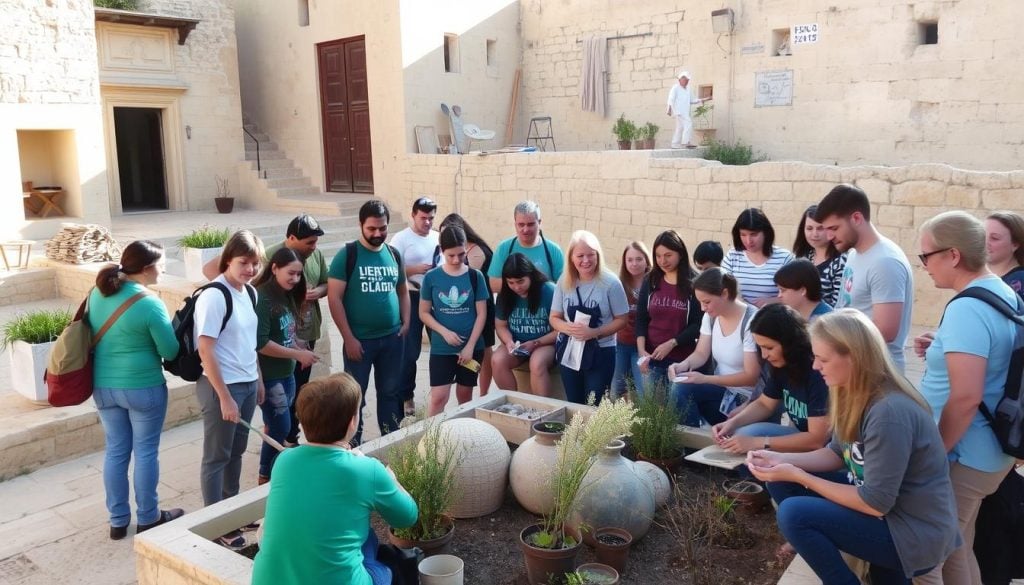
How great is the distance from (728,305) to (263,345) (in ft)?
8.53

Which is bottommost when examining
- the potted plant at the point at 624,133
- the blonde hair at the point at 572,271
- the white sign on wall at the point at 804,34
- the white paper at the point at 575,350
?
the white paper at the point at 575,350

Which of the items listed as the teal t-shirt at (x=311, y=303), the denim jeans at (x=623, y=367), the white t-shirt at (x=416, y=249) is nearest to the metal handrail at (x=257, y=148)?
the white t-shirt at (x=416, y=249)

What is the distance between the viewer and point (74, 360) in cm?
409

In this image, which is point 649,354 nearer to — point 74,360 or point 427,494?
point 427,494

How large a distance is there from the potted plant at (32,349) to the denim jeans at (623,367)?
409 cm

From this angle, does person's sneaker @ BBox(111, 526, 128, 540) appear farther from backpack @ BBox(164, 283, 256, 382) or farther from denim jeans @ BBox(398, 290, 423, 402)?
denim jeans @ BBox(398, 290, 423, 402)

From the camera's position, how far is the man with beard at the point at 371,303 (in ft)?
16.6

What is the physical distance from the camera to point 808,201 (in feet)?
30.9

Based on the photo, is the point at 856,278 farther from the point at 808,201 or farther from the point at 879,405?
the point at 808,201

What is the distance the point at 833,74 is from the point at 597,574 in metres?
12.4

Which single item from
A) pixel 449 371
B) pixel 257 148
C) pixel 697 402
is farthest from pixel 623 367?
pixel 257 148

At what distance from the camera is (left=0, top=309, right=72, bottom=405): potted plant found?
19.5ft

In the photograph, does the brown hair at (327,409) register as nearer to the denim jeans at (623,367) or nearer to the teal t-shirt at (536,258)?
the denim jeans at (623,367)

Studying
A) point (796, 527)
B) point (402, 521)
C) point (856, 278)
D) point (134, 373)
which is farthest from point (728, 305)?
point (134, 373)
